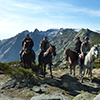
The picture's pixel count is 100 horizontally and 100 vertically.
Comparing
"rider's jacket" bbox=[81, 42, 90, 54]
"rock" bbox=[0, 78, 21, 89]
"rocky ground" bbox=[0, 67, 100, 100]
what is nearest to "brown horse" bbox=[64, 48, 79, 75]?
"rider's jacket" bbox=[81, 42, 90, 54]

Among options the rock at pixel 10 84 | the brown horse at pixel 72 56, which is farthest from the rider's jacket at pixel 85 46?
the rock at pixel 10 84

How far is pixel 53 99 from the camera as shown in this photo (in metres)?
5.38

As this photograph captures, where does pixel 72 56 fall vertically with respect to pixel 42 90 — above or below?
above

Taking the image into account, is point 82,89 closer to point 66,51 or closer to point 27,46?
point 66,51

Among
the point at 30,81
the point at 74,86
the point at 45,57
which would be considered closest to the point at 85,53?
the point at 74,86

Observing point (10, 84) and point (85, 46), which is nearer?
point (10, 84)

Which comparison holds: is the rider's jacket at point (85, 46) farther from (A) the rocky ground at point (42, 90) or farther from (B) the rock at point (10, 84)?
(B) the rock at point (10, 84)

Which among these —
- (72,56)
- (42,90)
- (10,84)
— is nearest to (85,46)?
(72,56)

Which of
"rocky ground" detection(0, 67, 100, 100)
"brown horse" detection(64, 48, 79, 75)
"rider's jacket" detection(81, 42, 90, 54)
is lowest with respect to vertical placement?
"rocky ground" detection(0, 67, 100, 100)

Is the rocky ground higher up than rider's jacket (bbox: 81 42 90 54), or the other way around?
rider's jacket (bbox: 81 42 90 54)

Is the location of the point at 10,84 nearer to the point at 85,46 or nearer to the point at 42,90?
the point at 42,90

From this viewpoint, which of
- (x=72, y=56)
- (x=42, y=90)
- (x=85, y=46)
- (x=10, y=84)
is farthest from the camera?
(x=72, y=56)

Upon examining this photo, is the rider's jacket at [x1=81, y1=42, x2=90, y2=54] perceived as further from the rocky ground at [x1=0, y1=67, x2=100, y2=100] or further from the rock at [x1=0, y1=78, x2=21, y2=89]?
the rock at [x1=0, y1=78, x2=21, y2=89]

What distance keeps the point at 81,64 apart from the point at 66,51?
7.67 ft
